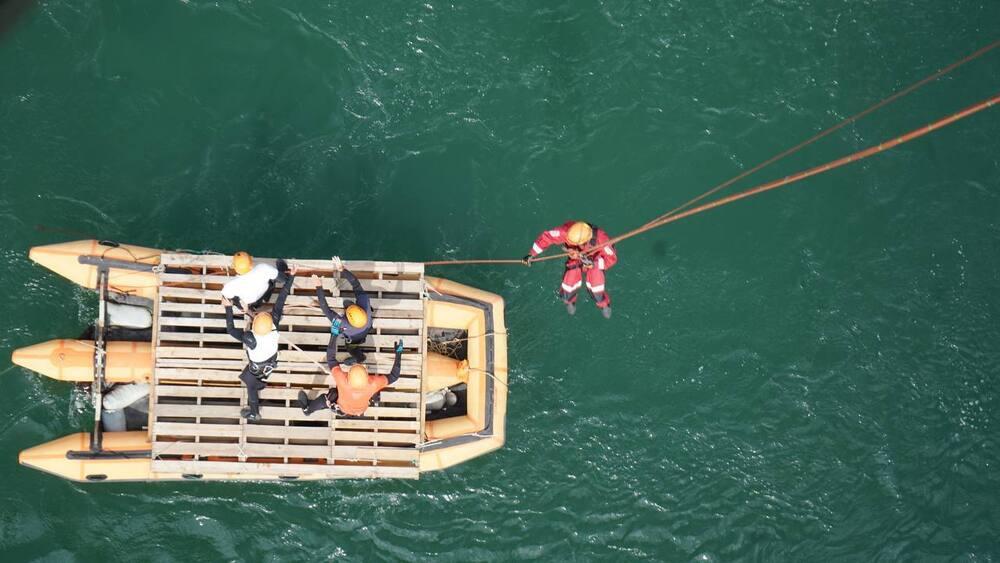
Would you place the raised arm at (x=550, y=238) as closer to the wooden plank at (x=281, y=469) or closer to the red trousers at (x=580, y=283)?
the red trousers at (x=580, y=283)

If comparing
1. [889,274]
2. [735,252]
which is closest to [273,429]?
[735,252]

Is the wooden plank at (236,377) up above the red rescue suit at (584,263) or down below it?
below

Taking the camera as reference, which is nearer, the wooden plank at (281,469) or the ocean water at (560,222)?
the wooden plank at (281,469)

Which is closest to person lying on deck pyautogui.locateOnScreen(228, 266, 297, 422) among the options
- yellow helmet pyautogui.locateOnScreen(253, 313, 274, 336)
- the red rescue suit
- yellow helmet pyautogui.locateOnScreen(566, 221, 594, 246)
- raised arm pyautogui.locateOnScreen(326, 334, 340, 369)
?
yellow helmet pyautogui.locateOnScreen(253, 313, 274, 336)

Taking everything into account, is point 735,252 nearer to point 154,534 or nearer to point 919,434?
point 919,434

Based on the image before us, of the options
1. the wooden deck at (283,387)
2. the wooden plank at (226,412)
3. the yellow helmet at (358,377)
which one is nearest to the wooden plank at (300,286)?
the wooden deck at (283,387)

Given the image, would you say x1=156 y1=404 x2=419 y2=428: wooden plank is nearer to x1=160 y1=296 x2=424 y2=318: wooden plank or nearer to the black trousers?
the black trousers
